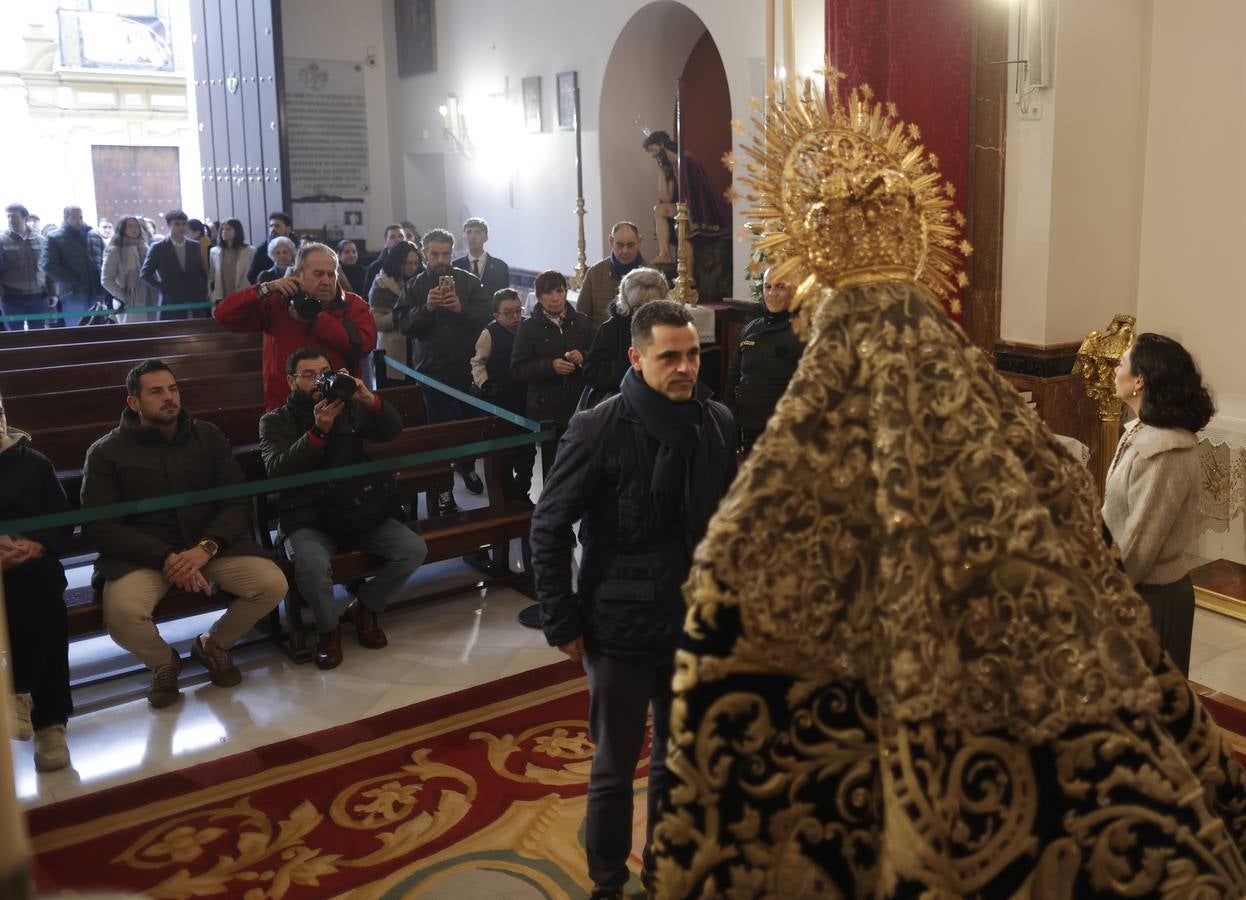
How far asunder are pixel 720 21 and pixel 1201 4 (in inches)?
143

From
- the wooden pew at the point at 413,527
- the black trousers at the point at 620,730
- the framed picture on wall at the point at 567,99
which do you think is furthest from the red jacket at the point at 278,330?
the framed picture on wall at the point at 567,99

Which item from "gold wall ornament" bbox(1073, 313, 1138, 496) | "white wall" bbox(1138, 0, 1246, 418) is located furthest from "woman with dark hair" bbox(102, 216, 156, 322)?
"white wall" bbox(1138, 0, 1246, 418)

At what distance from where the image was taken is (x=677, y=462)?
2828mm

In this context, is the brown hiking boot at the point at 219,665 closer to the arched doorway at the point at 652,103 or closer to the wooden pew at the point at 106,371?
the wooden pew at the point at 106,371

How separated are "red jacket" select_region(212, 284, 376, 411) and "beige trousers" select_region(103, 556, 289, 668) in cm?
121

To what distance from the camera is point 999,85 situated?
5.85m

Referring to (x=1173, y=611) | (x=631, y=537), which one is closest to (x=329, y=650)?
(x=631, y=537)

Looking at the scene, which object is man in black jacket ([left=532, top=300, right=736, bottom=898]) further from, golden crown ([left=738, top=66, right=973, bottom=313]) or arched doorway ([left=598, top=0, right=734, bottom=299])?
arched doorway ([left=598, top=0, right=734, bottom=299])

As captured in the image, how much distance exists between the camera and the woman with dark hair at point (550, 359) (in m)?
6.09

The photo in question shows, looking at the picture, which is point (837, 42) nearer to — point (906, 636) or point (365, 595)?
point (365, 595)

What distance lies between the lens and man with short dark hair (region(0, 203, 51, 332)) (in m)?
11.4

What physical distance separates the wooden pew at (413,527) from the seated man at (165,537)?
0.11 meters

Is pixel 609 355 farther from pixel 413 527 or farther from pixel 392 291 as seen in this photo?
pixel 392 291

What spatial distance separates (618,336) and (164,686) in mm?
2422
